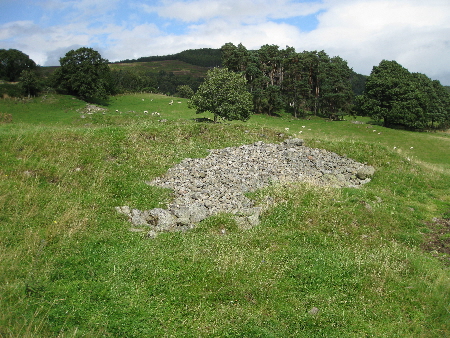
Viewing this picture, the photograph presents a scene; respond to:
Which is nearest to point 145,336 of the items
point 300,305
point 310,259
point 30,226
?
point 300,305

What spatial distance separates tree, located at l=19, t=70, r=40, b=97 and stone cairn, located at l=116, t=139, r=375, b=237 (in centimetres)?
3742

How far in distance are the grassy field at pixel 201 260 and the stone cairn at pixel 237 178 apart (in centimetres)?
78

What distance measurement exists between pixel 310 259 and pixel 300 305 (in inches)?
88.1

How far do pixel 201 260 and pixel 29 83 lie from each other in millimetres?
47385

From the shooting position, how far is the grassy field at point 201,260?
738cm

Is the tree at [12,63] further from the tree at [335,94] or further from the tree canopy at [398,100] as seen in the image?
the tree canopy at [398,100]

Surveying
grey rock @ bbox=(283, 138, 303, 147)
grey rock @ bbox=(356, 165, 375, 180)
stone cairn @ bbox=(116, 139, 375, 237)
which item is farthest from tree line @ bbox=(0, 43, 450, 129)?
grey rock @ bbox=(356, 165, 375, 180)

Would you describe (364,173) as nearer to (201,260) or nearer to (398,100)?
(201,260)

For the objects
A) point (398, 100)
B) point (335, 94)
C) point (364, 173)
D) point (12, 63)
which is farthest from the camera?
point (12, 63)

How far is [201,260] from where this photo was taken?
9688mm

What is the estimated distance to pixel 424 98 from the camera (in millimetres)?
54469

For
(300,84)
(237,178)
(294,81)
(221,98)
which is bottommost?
(237,178)

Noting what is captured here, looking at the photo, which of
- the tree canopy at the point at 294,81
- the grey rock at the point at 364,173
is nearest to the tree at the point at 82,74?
the tree canopy at the point at 294,81

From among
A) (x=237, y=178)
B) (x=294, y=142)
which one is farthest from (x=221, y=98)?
(x=237, y=178)
